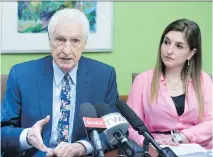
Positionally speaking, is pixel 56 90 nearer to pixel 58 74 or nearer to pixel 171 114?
pixel 58 74

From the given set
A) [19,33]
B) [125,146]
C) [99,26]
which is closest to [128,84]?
[99,26]

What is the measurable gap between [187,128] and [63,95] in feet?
2.14

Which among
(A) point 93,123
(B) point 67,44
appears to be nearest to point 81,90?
(B) point 67,44

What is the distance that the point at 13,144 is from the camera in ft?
4.66

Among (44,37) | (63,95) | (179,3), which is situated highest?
(179,3)

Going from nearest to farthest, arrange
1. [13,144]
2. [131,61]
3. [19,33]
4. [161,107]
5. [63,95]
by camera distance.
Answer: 1. [13,144]
2. [63,95]
3. [161,107]
4. [19,33]
5. [131,61]

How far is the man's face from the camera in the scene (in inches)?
60.0

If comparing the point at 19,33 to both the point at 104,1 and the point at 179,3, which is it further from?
the point at 179,3

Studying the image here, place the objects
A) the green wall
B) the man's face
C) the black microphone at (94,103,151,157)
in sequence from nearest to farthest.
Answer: the black microphone at (94,103,151,157)
the man's face
the green wall

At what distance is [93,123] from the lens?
87 centimetres

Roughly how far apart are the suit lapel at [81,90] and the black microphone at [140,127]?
0.58m

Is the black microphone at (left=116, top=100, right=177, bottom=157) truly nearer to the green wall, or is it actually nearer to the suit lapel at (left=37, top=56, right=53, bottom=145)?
the suit lapel at (left=37, top=56, right=53, bottom=145)

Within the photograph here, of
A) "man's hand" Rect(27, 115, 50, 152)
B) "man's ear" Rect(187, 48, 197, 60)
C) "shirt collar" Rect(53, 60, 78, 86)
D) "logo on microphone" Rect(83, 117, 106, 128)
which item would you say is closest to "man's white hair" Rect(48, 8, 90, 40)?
"shirt collar" Rect(53, 60, 78, 86)

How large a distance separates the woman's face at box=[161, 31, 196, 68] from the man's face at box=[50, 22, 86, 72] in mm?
465
